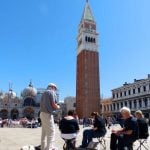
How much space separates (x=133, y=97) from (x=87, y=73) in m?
12.4

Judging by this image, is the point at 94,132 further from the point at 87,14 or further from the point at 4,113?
the point at 4,113

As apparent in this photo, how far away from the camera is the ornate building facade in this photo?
63.3m

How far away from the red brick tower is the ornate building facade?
6.35 m

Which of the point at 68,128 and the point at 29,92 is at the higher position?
the point at 29,92

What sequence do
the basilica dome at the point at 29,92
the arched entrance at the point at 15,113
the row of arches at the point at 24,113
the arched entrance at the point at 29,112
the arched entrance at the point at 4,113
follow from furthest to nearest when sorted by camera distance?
the basilica dome at the point at 29,92 → the arched entrance at the point at 29,112 → the arched entrance at the point at 15,113 → the row of arches at the point at 24,113 → the arched entrance at the point at 4,113

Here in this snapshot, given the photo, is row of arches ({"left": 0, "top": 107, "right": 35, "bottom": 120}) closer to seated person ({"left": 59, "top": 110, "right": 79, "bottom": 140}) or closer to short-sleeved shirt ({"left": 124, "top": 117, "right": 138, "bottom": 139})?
seated person ({"left": 59, "top": 110, "right": 79, "bottom": 140})

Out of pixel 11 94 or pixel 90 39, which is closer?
pixel 90 39

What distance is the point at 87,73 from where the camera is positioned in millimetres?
71562

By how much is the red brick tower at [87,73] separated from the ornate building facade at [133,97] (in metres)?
6.35

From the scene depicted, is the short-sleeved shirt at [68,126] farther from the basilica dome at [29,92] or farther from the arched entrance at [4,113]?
the basilica dome at [29,92]

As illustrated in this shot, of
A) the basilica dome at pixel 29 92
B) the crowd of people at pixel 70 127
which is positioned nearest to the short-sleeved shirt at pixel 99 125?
the crowd of people at pixel 70 127

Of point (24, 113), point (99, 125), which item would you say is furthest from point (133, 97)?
point (99, 125)

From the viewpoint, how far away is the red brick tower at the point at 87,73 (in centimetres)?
7050

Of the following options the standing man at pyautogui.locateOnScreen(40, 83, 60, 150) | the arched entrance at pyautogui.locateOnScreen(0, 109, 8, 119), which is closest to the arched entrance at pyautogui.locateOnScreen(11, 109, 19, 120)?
the arched entrance at pyautogui.locateOnScreen(0, 109, 8, 119)
